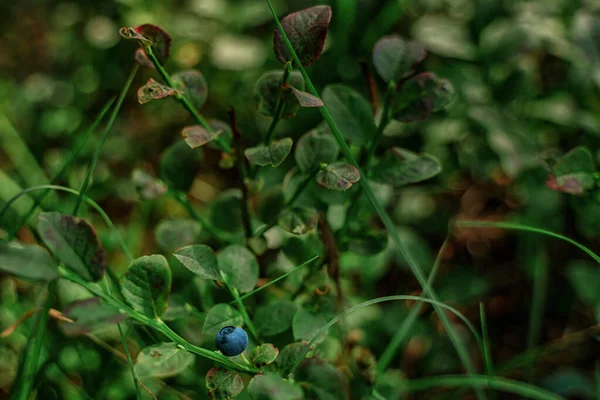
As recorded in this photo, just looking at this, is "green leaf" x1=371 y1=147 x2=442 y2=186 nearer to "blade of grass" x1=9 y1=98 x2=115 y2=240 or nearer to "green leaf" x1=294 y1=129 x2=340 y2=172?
"green leaf" x1=294 y1=129 x2=340 y2=172

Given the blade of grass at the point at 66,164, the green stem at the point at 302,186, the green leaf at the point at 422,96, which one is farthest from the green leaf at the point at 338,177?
the blade of grass at the point at 66,164

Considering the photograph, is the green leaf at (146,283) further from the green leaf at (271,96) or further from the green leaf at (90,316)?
the green leaf at (271,96)

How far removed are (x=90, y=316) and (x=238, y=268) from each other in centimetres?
20

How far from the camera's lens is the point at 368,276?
1076 millimetres

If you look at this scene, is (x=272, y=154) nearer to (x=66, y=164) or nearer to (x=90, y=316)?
(x=90, y=316)

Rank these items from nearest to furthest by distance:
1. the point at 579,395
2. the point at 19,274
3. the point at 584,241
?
the point at 19,274
the point at 579,395
the point at 584,241

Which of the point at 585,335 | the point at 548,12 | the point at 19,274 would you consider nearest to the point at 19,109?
the point at 19,274

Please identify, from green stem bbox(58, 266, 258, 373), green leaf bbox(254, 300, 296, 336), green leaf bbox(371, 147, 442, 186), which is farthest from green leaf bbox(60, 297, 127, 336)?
green leaf bbox(371, 147, 442, 186)

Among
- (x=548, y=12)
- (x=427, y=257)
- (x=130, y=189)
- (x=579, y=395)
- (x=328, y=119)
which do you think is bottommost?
(x=579, y=395)

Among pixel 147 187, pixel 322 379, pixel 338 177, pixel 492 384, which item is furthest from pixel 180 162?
pixel 492 384

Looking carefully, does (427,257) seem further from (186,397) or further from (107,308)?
(107,308)

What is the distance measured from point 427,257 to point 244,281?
538 mm

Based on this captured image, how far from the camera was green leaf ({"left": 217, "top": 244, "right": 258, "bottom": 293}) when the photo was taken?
0.71 metres

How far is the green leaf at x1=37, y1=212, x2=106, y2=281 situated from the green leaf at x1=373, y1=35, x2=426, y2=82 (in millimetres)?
452
